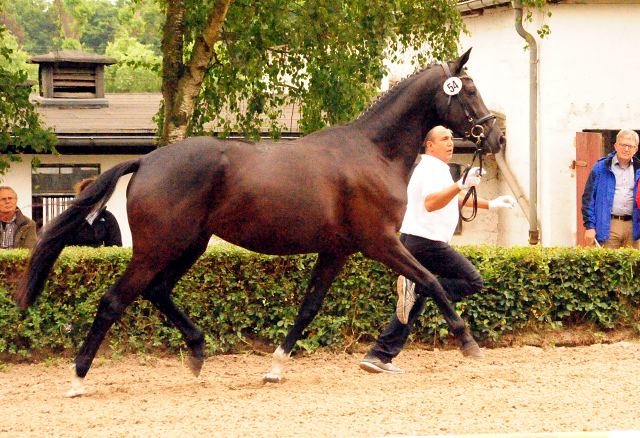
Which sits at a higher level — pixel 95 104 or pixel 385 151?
pixel 95 104

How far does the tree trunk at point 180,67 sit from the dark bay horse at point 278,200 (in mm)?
3063

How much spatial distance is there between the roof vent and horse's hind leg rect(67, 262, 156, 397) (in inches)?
455

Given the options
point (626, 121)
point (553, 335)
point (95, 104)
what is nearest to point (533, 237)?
point (626, 121)

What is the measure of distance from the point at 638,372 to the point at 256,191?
2966 millimetres

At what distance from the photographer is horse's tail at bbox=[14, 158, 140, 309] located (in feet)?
18.3

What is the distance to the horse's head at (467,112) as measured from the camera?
581cm

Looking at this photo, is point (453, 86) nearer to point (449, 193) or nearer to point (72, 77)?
point (449, 193)

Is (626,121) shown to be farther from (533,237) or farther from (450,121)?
(450,121)

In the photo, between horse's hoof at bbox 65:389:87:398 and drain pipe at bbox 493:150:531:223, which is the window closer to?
drain pipe at bbox 493:150:531:223

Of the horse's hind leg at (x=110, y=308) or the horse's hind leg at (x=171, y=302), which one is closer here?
the horse's hind leg at (x=110, y=308)

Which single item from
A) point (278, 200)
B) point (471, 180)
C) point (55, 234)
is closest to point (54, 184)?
point (55, 234)

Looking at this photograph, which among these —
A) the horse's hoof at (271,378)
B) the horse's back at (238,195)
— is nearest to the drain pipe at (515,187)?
the horse's hoof at (271,378)

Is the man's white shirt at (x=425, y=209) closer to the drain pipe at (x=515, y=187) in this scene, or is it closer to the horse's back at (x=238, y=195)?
the horse's back at (x=238, y=195)

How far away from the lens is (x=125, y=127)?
13727 mm
